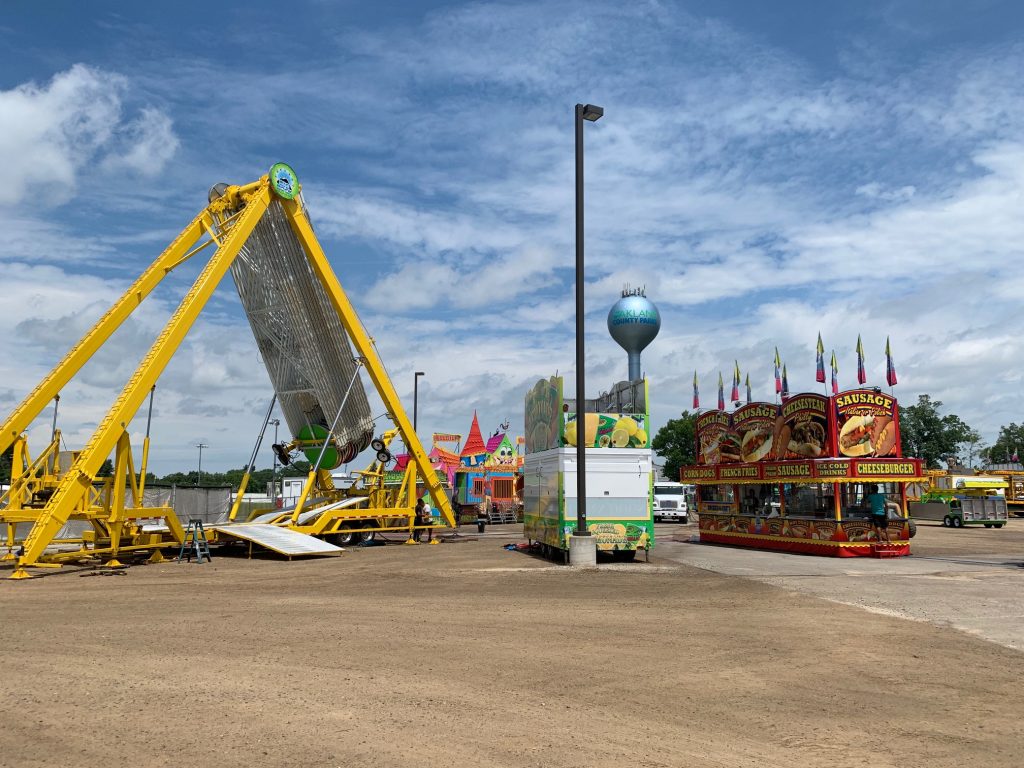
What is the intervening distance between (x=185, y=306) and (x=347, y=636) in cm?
1440

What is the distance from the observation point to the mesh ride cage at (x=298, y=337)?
25.4m

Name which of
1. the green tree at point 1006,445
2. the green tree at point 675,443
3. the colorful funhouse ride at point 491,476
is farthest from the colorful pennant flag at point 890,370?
the green tree at point 1006,445

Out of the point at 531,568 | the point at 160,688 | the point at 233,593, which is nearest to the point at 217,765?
the point at 160,688

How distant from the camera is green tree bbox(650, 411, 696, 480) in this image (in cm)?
9706

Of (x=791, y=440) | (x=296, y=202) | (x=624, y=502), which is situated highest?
(x=296, y=202)

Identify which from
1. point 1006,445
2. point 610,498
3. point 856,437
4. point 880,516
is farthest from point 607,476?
point 1006,445

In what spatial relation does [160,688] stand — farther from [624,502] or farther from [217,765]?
[624,502]

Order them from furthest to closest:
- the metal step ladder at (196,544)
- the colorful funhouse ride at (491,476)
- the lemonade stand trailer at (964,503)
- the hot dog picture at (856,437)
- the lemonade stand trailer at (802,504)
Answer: the colorful funhouse ride at (491,476), the lemonade stand trailer at (964,503), the hot dog picture at (856,437), the lemonade stand trailer at (802,504), the metal step ladder at (196,544)

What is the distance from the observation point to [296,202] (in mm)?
25078

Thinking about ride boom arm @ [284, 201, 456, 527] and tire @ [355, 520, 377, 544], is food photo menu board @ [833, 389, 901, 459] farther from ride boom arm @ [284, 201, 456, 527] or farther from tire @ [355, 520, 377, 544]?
tire @ [355, 520, 377, 544]

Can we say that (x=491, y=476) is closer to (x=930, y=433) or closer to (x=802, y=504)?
(x=802, y=504)

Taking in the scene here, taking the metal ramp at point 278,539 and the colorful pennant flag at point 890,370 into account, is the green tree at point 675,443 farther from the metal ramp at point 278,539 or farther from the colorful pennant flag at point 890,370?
the metal ramp at point 278,539

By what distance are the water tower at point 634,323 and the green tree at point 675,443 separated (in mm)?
19913

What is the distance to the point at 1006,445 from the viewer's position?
121312 millimetres
